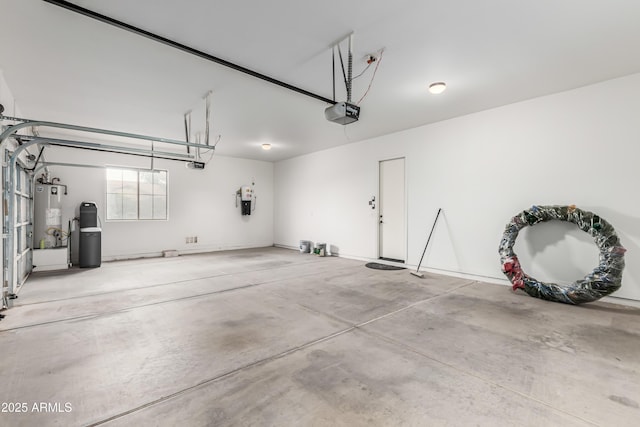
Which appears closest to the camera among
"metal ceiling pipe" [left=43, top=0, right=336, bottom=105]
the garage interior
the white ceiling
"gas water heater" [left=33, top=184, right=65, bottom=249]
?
the garage interior

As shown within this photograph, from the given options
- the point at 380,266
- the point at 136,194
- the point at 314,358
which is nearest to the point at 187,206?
the point at 136,194

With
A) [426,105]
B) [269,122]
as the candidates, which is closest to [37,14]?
[269,122]

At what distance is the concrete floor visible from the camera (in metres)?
1.69

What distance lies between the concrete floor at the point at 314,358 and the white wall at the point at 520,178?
2.69 feet

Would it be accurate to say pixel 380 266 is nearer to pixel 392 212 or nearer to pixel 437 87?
pixel 392 212

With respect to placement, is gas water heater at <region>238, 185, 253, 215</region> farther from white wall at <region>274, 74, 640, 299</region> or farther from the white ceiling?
the white ceiling

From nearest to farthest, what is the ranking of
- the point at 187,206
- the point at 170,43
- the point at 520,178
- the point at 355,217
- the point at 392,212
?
the point at 170,43 < the point at 520,178 < the point at 392,212 < the point at 355,217 < the point at 187,206

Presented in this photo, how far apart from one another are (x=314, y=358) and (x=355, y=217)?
4973 mm

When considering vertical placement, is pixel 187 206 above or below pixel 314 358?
above

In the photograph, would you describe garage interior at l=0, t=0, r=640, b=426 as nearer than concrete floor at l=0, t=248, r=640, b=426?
No

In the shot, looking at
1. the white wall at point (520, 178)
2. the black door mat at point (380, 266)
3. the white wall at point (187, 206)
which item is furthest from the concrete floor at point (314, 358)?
the white wall at point (187, 206)

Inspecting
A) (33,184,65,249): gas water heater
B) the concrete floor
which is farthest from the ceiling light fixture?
(33,184,65,249): gas water heater

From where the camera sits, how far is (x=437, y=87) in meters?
3.84

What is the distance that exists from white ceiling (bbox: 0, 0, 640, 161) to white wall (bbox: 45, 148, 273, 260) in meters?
1.76
